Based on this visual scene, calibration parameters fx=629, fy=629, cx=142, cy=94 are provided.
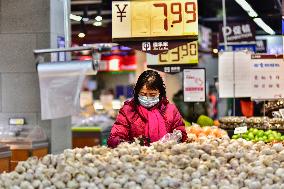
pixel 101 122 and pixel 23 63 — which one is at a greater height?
pixel 23 63

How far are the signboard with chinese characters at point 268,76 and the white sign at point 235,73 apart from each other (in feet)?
0.46

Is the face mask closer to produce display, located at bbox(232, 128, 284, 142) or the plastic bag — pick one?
the plastic bag

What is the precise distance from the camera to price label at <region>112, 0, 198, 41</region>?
7871 millimetres

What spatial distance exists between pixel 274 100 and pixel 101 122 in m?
6.43

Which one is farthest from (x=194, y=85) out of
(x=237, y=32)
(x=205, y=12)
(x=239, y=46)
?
(x=205, y=12)

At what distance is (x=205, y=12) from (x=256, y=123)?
1283 centimetres

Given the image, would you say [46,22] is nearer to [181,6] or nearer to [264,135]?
[181,6]

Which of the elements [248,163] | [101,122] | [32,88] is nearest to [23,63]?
[32,88]

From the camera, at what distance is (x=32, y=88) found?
8.85 metres

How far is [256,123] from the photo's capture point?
8.98 metres

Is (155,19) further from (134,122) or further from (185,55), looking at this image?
(185,55)

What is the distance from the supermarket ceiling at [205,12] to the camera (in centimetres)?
1664

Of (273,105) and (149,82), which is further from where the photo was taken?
(273,105)

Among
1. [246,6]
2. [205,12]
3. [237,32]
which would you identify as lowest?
[237,32]
